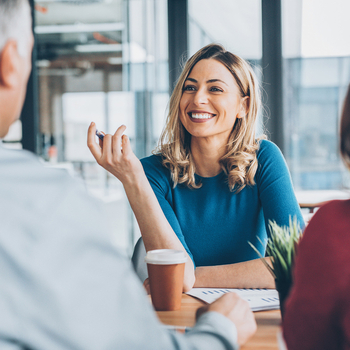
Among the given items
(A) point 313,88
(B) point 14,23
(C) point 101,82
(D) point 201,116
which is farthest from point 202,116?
(C) point 101,82

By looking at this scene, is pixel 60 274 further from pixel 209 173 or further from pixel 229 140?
Result: pixel 229 140

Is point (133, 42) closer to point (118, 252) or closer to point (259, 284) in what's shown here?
point (259, 284)

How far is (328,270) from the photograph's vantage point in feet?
1.68

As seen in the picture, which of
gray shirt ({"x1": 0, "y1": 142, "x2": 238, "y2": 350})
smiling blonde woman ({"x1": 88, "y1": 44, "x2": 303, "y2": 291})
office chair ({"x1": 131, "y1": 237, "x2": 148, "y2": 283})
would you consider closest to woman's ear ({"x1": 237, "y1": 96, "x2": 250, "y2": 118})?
smiling blonde woman ({"x1": 88, "y1": 44, "x2": 303, "y2": 291})

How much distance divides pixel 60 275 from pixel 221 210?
1.10 metres

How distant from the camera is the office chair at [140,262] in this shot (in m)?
1.28

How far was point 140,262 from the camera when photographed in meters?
1.29

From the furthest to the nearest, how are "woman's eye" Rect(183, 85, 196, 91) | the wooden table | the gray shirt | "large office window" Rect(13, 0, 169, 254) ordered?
"large office window" Rect(13, 0, 169, 254) < "woman's eye" Rect(183, 85, 196, 91) < the wooden table < the gray shirt

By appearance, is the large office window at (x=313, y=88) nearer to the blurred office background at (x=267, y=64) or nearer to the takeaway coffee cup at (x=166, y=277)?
the blurred office background at (x=267, y=64)

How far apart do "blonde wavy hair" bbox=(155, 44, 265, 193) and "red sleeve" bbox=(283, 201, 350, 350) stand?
931 mm

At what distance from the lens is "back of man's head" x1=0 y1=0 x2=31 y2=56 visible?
54 centimetres

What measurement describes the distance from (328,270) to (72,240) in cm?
34

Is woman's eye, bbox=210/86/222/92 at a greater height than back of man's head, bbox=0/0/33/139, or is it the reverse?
woman's eye, bbox=210/86/222/92

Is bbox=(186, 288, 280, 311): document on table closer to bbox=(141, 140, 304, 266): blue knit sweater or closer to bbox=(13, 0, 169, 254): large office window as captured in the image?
bbox=(141, 140, 304, 266): blue knit sweater
